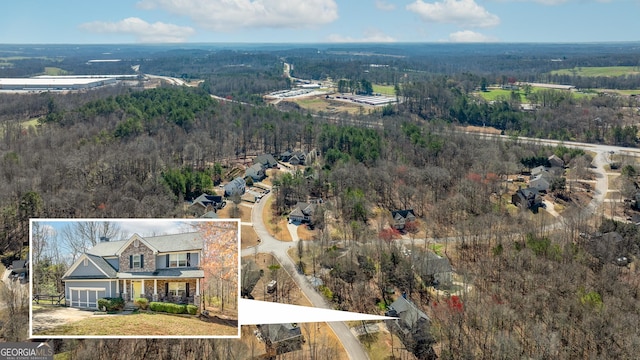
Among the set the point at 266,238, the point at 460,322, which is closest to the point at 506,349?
the point at 460,322

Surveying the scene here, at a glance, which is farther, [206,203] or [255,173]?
[255,173]

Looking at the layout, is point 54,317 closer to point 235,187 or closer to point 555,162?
point 235,187

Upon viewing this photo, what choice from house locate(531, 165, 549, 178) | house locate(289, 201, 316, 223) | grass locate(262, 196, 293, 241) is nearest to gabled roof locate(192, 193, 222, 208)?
grass locate(262, 196, 293, 241)

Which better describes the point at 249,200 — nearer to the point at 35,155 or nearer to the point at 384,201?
the point at 384,201

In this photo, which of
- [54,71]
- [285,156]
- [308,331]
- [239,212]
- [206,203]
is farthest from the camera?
[54,71]

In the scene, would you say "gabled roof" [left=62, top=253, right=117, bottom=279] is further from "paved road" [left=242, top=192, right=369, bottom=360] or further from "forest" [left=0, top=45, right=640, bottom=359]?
"paved road" [left=242, top=192, right=369, bottom=360]

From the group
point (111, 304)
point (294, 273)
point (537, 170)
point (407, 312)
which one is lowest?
point (294, 273)

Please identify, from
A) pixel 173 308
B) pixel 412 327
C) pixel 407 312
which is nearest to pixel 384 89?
pixel 407 312
